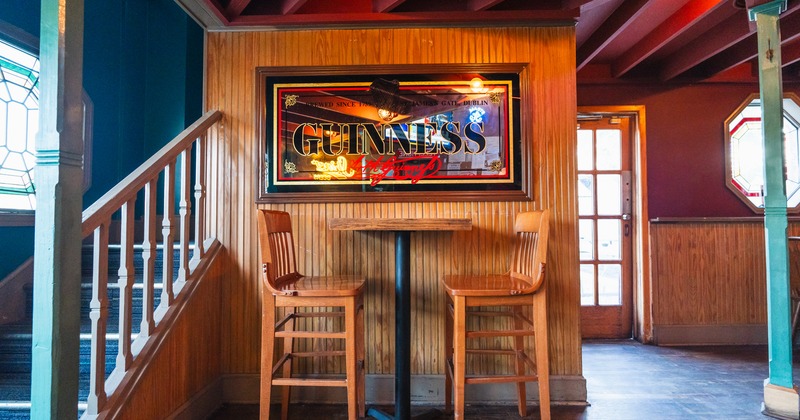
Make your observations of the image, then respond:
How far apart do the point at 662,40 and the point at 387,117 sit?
86.6 inches

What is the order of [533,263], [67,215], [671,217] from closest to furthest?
[67,215], [533,263], [671,217]

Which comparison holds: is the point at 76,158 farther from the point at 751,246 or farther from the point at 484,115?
the point at 751,246

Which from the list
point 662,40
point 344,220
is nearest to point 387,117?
point 344,220

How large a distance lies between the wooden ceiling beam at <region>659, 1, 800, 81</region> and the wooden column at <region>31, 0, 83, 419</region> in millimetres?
3454

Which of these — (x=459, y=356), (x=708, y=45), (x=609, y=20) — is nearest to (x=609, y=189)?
(x=708, y=45)

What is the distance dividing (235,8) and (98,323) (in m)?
1.85

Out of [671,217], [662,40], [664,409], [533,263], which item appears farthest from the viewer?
[671,217]

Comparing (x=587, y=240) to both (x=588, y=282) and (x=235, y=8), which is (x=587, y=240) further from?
(x=235, y=8)

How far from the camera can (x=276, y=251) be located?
2.09 metres

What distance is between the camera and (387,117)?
2.60 meters

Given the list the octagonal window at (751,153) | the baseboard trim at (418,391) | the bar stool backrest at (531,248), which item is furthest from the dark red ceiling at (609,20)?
the baseboard trim at (418,391)

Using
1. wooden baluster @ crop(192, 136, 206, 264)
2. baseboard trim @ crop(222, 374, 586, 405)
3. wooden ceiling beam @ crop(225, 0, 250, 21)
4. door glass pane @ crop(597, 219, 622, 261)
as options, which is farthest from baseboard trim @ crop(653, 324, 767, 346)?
wooden ceiling beam @ crop(225, 0, 250, 21)

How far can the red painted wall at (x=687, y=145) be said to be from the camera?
3889 mm

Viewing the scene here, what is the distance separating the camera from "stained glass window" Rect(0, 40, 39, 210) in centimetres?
255
